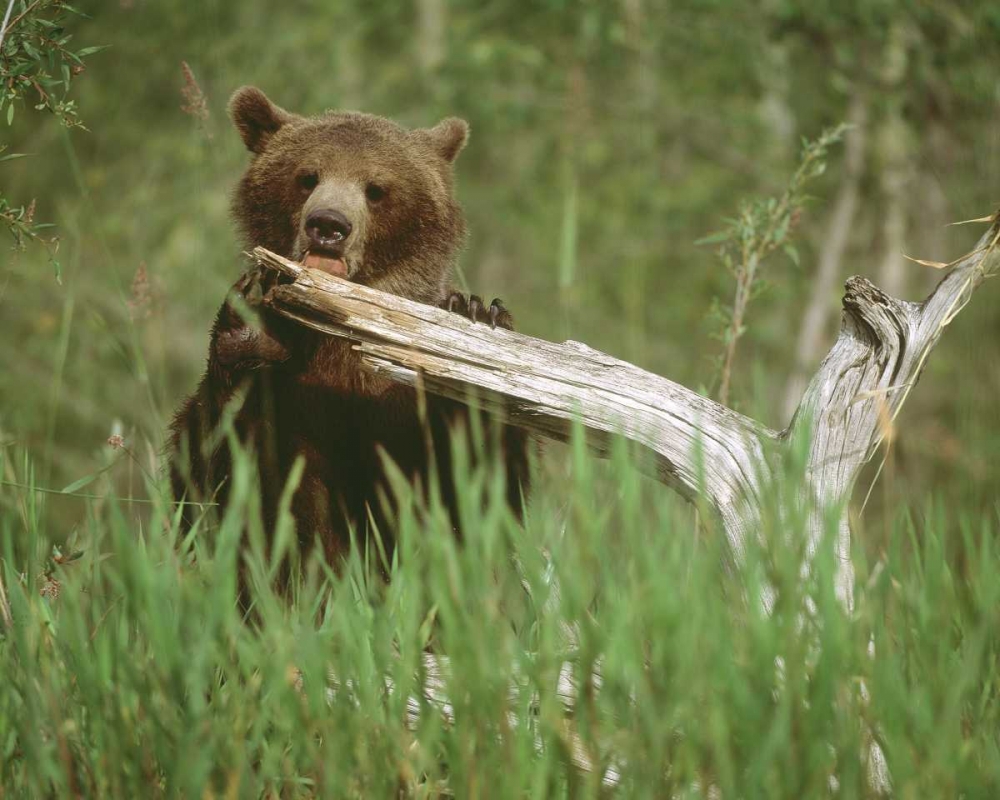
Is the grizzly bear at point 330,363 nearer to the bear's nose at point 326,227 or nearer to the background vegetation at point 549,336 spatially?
the bear's nose at point 326,227

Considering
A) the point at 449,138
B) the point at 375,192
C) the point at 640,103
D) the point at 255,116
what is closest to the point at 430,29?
the point at 640,103

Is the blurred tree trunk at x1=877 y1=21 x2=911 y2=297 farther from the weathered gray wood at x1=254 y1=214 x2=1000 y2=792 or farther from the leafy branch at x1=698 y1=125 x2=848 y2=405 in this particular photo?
the weathered gray wood at x1=254 y1=214 x2=1000 y2=792

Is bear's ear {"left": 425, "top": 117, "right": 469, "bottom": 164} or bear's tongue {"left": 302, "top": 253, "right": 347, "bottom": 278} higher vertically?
bear's ear {"left": 425, "top": 117, "right": 469, "bottom": 164}

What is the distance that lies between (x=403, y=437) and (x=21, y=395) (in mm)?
6830

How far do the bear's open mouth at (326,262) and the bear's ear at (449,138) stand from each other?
98 centimetres

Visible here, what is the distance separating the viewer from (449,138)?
15.1ft

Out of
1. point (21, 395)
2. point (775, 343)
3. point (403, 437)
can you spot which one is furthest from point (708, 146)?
point (403, 437)

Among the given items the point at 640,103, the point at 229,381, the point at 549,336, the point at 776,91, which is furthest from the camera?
the point at 549,336

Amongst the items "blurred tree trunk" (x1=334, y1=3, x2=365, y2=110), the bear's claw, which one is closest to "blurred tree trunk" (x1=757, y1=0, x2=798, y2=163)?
"blurred tree trunk" (x1=334, y1=3, x2=365, y2=110)

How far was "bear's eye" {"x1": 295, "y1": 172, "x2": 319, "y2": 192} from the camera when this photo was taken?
4.02m

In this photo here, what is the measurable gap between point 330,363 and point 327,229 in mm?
459

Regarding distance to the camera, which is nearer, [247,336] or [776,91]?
[247,336]

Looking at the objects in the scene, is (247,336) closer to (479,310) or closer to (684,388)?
(479,310)

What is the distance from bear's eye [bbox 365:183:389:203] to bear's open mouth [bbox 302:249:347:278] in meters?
0.40
